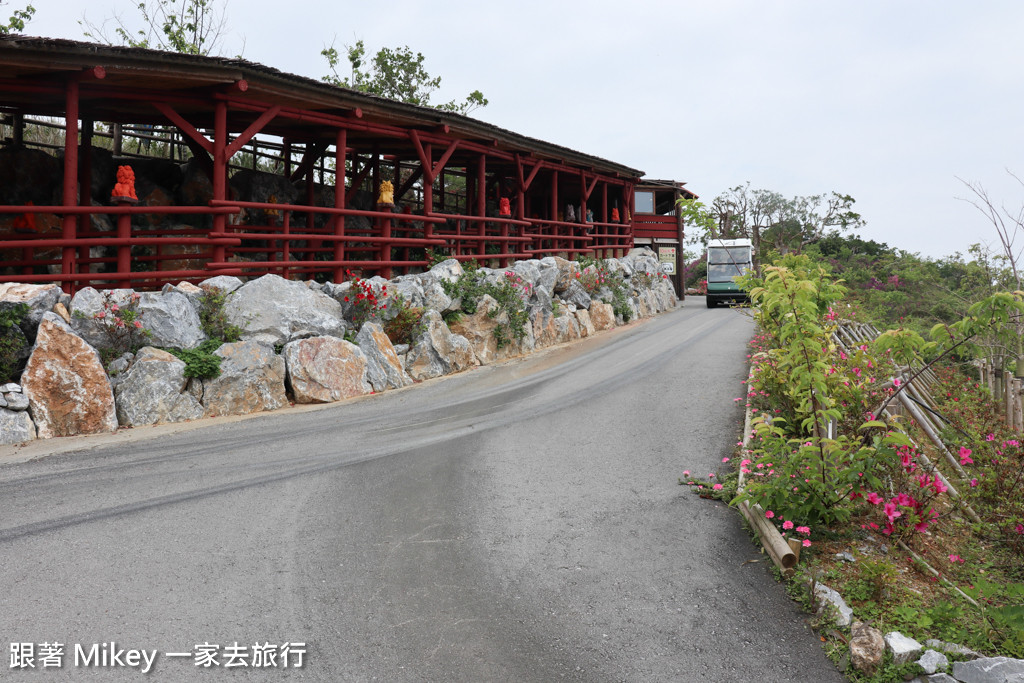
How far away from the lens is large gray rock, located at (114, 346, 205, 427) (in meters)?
9.38

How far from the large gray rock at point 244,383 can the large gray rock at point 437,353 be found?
9.74ft

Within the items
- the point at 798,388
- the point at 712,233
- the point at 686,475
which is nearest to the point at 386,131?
the point at 712,233

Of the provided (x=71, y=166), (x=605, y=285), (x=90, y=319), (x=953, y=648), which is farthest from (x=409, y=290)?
(x=953, y=648)

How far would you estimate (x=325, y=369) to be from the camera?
11.4 m

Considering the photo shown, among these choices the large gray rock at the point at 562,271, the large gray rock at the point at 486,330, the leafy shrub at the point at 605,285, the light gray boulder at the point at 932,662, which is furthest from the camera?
the leafy shrub at the point at 605,285

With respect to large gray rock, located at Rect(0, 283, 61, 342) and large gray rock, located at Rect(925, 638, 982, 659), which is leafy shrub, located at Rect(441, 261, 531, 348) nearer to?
large gray rock, located at Rect(0, 283, 61, 342)

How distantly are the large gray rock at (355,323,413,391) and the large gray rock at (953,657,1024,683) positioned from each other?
9.60 metres

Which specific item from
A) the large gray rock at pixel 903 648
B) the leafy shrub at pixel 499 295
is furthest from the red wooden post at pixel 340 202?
the large gray rock at pixel 903 648

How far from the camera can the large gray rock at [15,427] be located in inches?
328

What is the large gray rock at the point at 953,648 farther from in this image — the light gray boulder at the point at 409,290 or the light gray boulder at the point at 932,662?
the light gray boulder at the point at 409,290

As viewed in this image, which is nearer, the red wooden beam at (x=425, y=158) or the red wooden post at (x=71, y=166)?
the red wooden post at (x=71, y=166)

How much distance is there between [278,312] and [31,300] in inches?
134

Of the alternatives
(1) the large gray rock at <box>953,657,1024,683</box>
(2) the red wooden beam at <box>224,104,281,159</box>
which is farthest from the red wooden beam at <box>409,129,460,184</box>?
(1) the large gray rock at <box>953,657,1024,683</box>

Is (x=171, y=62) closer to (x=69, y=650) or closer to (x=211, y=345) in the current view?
(x=211, y=345)
